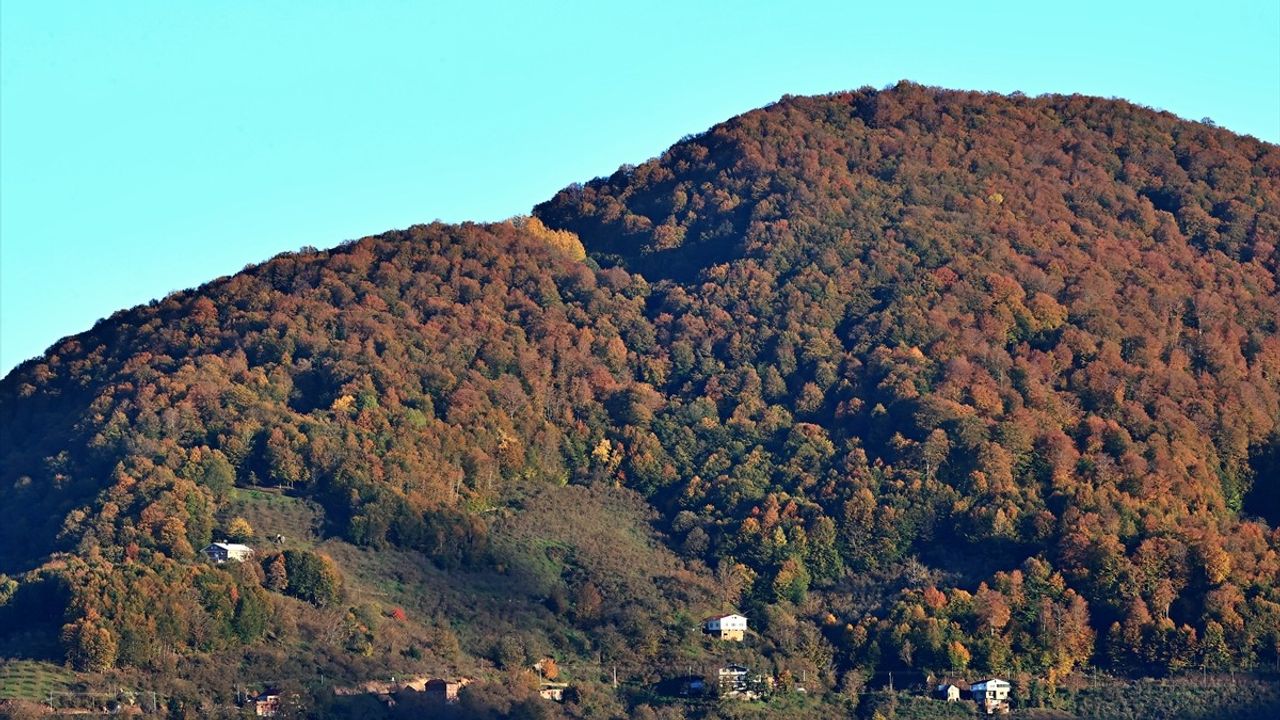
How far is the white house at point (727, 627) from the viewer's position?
136750 millimetres

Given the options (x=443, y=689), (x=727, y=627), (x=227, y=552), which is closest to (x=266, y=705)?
(x=443, y=689)

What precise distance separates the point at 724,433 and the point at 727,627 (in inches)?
773

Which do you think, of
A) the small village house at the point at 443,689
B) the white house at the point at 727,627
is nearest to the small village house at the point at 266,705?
the small village house at the point at 443,689

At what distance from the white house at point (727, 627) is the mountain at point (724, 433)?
97 centimetres

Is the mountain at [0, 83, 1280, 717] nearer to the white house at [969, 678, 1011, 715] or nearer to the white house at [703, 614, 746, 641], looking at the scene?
the white house at [703, 614, 746, 641]

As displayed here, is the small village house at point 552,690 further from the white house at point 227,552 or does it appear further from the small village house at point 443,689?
the white house at point 227,552

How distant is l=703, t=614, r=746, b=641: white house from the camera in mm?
136750

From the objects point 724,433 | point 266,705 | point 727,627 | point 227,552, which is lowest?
point 266,705

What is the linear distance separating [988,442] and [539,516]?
2219cm

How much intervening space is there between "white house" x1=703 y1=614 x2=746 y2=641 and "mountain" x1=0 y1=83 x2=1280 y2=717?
969 mm

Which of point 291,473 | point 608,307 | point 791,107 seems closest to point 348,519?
point 291,473

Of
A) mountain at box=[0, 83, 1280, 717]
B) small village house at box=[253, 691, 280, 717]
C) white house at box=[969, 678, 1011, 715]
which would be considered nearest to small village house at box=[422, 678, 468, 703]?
mountain at box=[0, 83, 1280, 717]

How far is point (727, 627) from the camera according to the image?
137m

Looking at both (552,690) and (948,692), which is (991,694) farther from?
(552,690)
